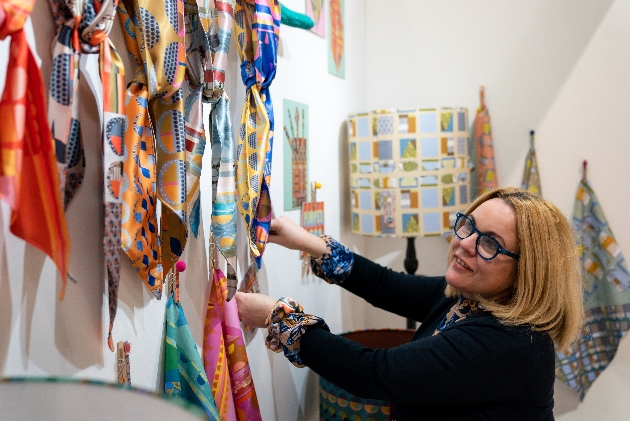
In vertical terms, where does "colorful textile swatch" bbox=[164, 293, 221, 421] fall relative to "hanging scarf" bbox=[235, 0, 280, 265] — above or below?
below

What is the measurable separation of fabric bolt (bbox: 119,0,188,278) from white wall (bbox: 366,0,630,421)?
1.74 meters

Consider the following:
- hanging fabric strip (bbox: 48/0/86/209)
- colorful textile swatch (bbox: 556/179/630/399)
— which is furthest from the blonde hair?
colorful textile swatch (bbox: 556/179/630/399)

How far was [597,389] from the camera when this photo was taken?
2326 millimetres

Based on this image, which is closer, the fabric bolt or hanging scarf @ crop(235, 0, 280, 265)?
the fabric bolt

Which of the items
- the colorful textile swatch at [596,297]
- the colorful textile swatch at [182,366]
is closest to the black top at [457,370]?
the colorful textile swatch at [182,366]

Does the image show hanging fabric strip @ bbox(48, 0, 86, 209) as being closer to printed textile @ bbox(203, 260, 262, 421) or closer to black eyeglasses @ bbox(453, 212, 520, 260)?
printed textile @ bbox(203, 260, 262, 421)

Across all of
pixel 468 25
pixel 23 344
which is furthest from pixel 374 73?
pixel 23 344

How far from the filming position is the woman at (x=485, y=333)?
1.14 metres

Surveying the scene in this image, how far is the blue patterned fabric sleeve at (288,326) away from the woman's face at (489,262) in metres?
0.34

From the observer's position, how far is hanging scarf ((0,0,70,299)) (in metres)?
0.64

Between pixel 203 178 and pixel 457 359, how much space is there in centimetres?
69

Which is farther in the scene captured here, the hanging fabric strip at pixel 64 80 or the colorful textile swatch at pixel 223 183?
the colorful textile swatch at pixel 223 183

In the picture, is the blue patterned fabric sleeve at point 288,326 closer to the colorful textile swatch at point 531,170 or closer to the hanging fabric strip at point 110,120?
the hanging fabric strip at point 110,120

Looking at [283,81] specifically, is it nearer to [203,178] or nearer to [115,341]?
[203,178]
